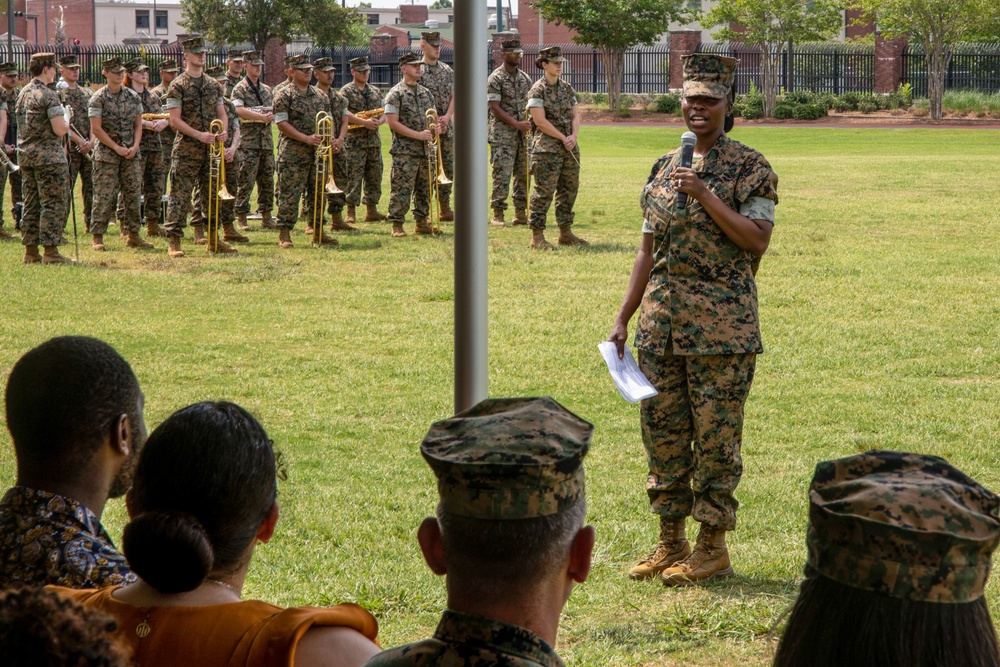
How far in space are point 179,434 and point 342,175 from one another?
14321 millimetres

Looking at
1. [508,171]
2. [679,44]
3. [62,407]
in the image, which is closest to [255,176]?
[508,171]

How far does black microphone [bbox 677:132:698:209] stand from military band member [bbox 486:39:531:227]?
10.7 m

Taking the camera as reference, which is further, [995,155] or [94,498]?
[995,155]

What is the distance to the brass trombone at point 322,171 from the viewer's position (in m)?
14.9

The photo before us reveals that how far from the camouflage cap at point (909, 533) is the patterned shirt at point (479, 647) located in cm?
55

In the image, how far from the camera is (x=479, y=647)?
6.53 ft

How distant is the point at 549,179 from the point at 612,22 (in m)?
37.7

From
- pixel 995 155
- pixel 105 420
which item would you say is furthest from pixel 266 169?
pixel 995 155

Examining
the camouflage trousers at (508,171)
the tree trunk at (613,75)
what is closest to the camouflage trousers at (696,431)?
the camouflage trousers at (508,171)

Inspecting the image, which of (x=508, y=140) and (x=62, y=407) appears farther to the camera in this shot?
(x=508, y=140)

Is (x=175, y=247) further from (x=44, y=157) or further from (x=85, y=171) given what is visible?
(x=85, y=171)

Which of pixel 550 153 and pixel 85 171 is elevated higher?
pixel 550 153

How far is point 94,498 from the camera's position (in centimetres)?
311

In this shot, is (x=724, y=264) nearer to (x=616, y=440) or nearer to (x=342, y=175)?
(x=616, y=440)
